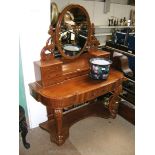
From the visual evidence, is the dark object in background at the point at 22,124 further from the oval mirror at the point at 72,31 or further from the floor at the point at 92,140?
the oval mirror at the point at 72,31

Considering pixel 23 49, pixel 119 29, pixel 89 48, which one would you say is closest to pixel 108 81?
pixel 89 48

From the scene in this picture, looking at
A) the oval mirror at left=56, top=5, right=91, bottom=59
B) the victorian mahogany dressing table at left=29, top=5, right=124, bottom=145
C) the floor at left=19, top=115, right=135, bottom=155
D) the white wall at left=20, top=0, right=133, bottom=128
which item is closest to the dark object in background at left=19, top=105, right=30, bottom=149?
the floor at left=19, top=115, right=135, bottom=155

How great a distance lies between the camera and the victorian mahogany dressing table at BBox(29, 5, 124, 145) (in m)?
1.71

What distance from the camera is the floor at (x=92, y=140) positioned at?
187 centimetres

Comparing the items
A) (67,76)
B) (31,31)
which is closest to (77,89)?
(67,76)

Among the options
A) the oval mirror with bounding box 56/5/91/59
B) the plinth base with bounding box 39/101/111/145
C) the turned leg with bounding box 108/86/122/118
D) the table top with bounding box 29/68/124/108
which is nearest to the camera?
the table top with bounding box 29/68/124/108

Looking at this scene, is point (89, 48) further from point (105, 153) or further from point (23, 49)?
point (105, 153)

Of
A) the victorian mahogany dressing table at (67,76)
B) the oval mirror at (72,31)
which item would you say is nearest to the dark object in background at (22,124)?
the victorian mahogany dressing table at (67,76)

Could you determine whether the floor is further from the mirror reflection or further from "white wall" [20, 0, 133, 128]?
the mirror reflection

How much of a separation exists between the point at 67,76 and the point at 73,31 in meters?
0.51
